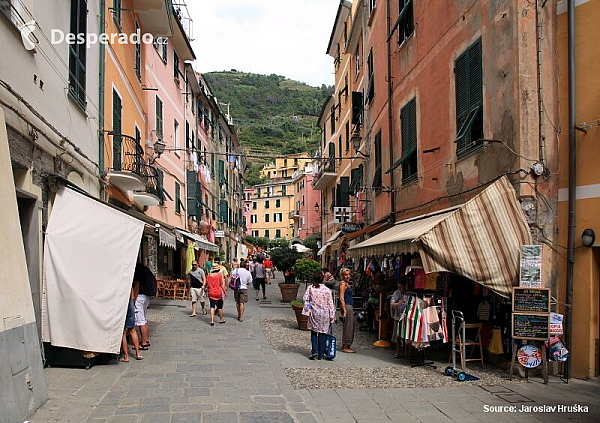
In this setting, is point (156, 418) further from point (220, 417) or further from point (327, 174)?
point (327, 174)

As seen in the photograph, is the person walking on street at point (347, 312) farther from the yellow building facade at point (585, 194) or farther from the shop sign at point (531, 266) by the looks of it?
the yellow building facade at point (585, 194)

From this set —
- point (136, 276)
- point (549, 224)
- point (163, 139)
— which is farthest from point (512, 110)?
point (163, 139)

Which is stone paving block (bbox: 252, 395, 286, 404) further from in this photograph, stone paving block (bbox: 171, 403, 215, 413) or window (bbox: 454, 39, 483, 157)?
window (bbox: 454, 39, 483, 157)

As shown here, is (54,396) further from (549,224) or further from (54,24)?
(549,224)

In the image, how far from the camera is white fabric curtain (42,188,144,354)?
8.46 metres

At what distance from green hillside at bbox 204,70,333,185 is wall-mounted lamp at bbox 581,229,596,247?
7620 centimetres

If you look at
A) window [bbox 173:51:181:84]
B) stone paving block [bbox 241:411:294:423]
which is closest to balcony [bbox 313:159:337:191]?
window [bbox 173:51:181:84]

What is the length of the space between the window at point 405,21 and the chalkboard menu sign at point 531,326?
8397mm

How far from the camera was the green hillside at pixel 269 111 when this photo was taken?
9768 cm

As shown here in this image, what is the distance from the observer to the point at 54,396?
7.03 meters

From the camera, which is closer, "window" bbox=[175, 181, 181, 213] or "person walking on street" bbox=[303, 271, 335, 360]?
"person walking on street" bbox=[303, 271, 335, 360]

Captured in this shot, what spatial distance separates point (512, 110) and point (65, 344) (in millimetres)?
7935

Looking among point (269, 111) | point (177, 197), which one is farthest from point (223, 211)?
point (269, 111)

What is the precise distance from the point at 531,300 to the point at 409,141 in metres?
6.82
